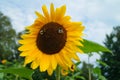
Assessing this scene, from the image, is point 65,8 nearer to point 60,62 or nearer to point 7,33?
point 60,62

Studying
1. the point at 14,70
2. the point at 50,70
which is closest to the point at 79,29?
the point at 50,70

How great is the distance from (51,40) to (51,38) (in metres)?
0.01

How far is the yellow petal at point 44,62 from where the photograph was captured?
1720 millimetres

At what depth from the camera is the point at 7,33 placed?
48500 millimetres

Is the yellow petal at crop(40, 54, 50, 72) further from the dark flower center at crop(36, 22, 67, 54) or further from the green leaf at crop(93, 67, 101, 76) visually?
the green leaf at crop(93, 67, 101, 76)

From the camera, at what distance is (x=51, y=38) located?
1743mm

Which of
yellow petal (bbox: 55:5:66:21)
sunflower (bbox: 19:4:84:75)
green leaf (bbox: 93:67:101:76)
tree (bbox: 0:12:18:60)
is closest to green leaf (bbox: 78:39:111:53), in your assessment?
sunflower (bbox: 19:4:84:75)

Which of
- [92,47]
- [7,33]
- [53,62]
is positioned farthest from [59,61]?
[7,33]

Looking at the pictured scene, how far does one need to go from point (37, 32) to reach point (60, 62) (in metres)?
0.21

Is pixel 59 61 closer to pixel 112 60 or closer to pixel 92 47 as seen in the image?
pixel 92 47

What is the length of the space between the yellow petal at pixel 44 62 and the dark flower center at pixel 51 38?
22mm

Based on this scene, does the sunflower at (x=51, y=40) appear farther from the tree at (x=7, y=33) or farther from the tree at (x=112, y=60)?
the tree at (x=7, y=33)

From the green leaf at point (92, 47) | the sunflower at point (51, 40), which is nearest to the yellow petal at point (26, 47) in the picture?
the sunflower at point (51, 40)

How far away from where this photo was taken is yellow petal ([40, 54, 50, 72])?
172 centimetres
